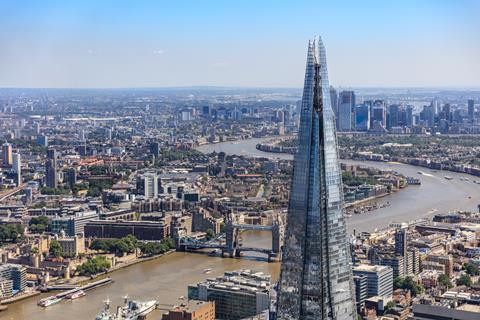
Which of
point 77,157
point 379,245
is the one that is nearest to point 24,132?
point 77,157

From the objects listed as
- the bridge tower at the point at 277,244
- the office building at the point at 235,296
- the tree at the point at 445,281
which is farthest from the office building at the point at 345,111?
the office building at the point at 235,296

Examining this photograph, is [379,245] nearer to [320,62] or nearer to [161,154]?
[320,62]

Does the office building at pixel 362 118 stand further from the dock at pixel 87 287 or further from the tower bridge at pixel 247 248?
the dock at pixel 87 287

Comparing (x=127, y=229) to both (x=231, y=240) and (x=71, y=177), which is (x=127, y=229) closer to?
(x=231, y=240)

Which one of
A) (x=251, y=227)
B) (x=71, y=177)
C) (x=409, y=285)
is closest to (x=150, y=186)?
(x=71, y=177)

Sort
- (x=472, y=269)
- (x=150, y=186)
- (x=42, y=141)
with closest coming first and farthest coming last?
(x=472, y=269), (x=150, y=186), (x=42, y=141)

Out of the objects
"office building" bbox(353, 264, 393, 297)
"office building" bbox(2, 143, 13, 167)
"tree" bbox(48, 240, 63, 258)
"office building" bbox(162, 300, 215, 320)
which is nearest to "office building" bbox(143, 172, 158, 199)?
"tree" bbox(48, 240, 63, 258)
